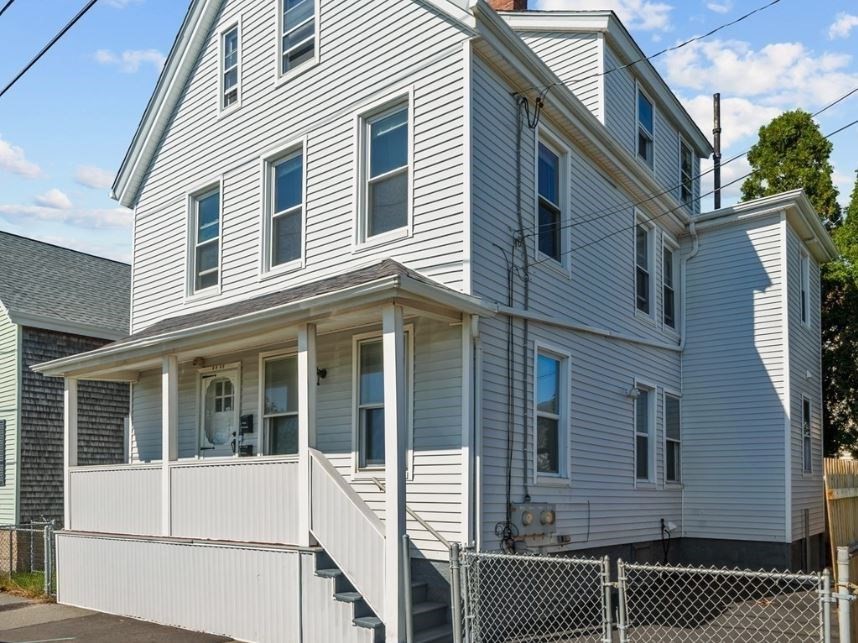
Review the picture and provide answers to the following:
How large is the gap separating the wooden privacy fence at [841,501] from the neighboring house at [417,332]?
64 cm

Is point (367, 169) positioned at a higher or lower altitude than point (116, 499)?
higher

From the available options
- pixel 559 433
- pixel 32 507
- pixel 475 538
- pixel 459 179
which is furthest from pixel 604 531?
pixel 32 507

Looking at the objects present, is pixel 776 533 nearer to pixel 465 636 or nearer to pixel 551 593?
pixel 551 593

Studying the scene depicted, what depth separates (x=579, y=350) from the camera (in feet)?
37.4

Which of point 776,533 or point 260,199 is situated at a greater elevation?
point 260,199

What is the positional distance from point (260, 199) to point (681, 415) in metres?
8.05

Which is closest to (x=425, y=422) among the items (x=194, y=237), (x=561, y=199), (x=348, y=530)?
(x=348, y=530)

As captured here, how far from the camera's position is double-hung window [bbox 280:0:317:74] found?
39.1 ft

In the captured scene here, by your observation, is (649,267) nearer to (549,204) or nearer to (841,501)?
(549,204)

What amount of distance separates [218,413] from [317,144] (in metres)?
4.07

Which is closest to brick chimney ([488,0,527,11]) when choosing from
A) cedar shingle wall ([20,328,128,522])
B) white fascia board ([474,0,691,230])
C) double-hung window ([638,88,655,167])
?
double-hung window ([638,88,655,167])

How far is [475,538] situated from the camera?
876 cm

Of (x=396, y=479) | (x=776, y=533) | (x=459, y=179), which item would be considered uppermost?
(x=459, y=179)

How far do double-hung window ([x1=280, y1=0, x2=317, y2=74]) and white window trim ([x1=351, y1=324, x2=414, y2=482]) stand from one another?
4.24m
